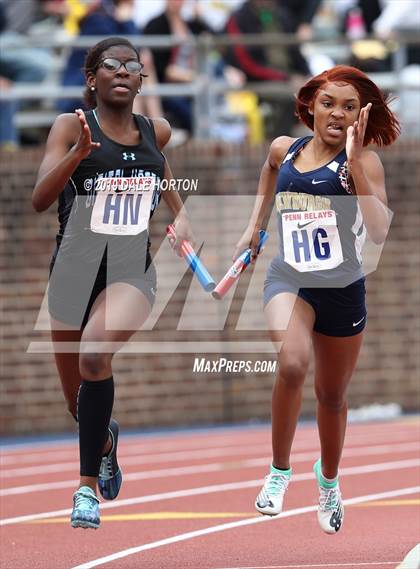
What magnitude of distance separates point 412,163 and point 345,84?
8.62m

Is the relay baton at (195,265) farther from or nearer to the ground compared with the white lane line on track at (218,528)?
farther from the ground

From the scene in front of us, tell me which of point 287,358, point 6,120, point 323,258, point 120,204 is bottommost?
point 287,358

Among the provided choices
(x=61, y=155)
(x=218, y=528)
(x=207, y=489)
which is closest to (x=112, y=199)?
(x=61, y=155)

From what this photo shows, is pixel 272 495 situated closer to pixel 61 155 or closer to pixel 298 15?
pixel 61 155

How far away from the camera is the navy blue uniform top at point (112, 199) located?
24.5 feet

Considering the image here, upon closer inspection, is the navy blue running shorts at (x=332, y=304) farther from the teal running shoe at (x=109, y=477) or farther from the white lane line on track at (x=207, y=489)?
the white lane line on track at (x=207, y=489)

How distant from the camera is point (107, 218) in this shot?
7516mm

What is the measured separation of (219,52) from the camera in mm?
15477

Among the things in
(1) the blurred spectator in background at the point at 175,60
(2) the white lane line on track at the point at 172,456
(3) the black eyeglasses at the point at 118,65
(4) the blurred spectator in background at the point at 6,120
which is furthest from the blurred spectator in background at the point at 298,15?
(3) the black eyeglasses at the point at 118,65

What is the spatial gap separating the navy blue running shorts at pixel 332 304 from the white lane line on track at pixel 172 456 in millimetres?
5076

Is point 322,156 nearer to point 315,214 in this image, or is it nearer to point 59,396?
point 315,214

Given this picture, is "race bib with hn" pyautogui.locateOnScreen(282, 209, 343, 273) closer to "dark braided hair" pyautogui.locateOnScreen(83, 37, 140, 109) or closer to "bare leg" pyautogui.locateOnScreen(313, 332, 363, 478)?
"bare leg" pyautogui.locateOnScreen(313, 332, 363, 478)

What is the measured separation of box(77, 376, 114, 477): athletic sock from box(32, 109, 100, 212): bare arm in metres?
0.93

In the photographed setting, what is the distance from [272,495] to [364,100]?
2013 millimetres
